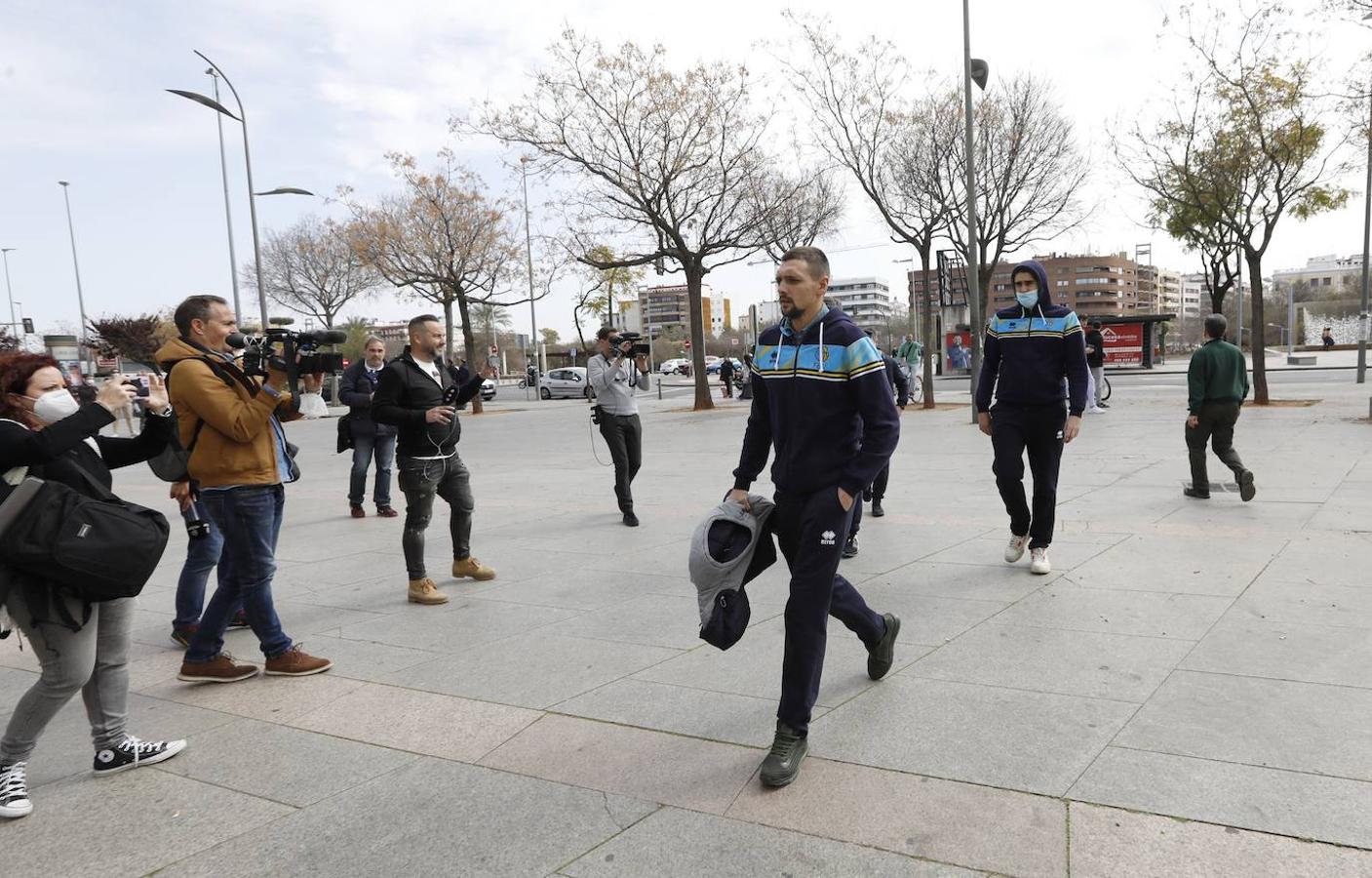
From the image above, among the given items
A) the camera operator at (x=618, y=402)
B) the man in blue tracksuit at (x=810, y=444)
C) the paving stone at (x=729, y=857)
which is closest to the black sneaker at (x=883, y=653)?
the man in blue tracksuit at (x=810, y=444)

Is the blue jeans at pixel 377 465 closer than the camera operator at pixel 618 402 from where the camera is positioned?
No

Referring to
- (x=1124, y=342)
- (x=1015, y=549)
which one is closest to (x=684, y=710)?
(x=1015, y=549)

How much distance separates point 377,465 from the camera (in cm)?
902

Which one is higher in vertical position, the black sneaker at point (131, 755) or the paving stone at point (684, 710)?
the black sneaker at point (131, 755)

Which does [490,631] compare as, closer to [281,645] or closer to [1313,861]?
[281,645]

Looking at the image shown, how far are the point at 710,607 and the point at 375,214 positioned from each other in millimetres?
29306

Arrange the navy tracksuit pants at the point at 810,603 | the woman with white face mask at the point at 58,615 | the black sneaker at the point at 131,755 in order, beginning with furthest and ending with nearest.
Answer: the black sneaker at the point at 131,755 → the navy tracksuit pants at the point at 810,603 → the woman with white face mask at the point at 58,615

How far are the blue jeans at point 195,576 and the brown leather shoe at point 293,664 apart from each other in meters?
0.69

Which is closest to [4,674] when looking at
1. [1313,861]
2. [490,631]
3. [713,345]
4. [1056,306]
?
[490,631]

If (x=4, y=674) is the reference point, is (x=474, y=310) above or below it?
above

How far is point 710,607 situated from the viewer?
123 inches

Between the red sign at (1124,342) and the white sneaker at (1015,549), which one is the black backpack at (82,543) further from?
the red sign at (1124,342)

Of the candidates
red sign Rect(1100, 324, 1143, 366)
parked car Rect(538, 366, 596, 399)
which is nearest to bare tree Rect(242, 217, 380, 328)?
parked car Rect(538, 366, 596, 399)

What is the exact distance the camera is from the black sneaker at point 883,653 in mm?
3625
